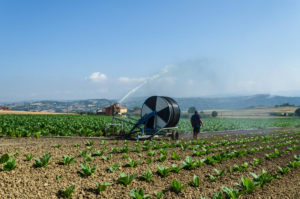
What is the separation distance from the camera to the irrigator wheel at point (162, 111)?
13734 millimetres

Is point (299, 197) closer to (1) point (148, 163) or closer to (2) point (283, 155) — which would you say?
(1) point (148, 163)

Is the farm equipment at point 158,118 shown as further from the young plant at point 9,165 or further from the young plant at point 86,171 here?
the young plant at point 9,165

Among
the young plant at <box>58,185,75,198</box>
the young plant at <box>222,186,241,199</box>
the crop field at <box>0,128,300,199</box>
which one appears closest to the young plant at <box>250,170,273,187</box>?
the crop field at <box>0,128,300,199</box>

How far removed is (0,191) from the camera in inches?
186

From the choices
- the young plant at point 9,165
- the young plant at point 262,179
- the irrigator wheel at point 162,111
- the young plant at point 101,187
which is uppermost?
the irrigator wheel at point 162,111

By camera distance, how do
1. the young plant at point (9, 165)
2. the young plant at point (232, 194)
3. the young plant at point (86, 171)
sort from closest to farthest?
the young plant at point (232, 194), the young plant at point (9, 165), the young plant at point (86, 171)

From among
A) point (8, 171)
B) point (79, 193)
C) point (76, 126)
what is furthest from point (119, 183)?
point (76, 126)

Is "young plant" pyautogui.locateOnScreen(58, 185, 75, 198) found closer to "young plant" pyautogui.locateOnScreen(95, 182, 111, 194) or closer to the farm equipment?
"young plant" pyautogui.locateOnScreen(95, 182, 111, 194)

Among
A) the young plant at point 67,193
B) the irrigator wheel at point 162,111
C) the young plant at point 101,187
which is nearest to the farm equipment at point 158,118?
the irrigator wheel at point 162,111

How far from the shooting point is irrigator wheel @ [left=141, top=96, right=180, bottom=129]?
1373cm

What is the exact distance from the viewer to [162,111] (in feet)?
45.5

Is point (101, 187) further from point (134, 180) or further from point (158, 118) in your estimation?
point (158, 118)

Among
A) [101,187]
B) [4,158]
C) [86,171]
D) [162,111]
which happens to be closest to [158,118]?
[162,111]

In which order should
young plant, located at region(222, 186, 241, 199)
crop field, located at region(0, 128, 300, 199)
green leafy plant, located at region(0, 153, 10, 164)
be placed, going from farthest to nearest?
green leafy plant, located at region(0, 153, 10, 164) → crop field, located at region(0, 128, 300, 199) → young plant, located at region(222, 186, 241, 199)
